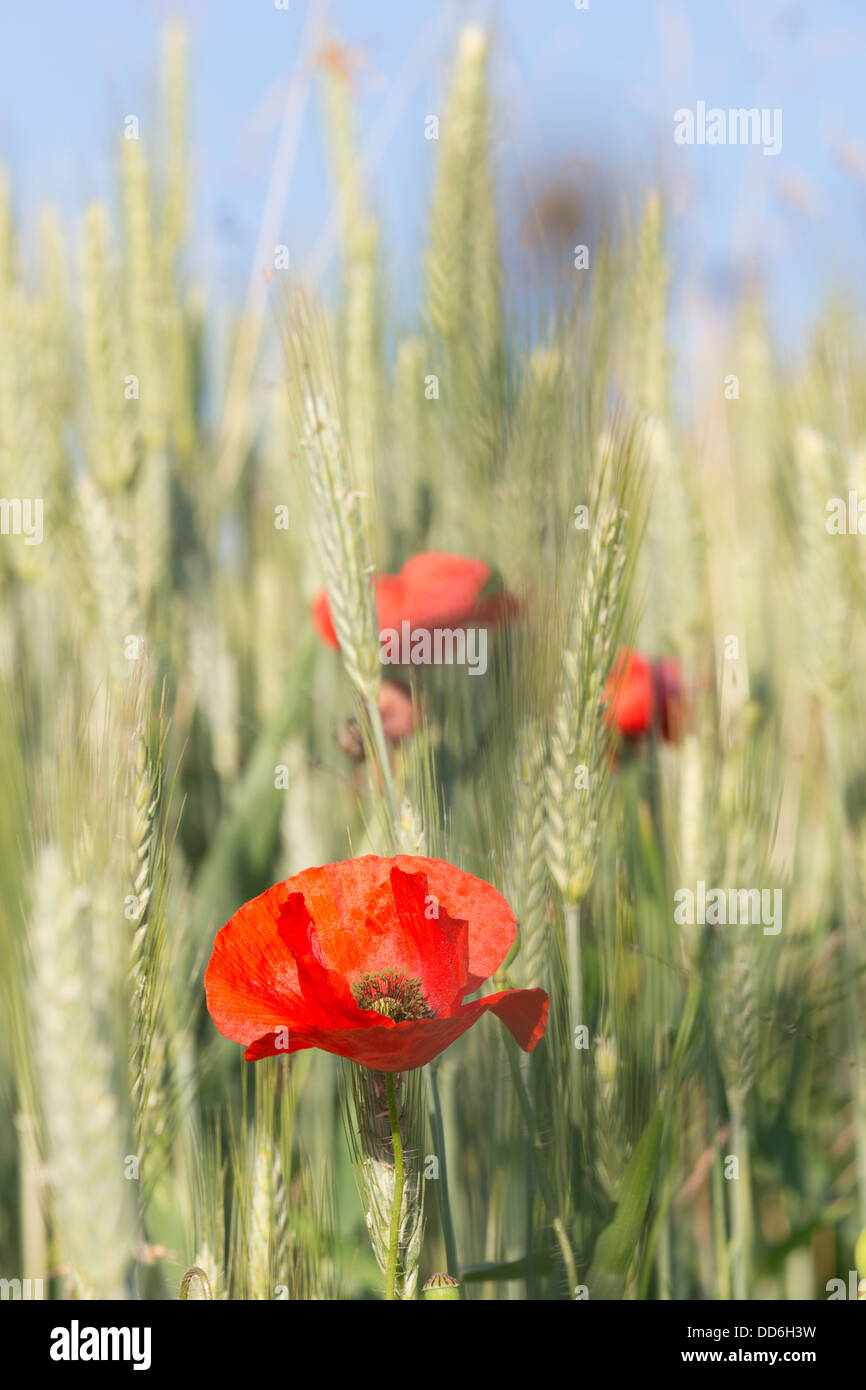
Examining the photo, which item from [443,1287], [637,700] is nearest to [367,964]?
[443,1287]

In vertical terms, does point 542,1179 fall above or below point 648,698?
below

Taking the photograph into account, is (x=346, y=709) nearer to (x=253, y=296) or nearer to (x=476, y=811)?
(x=476, y=811)

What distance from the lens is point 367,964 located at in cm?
44

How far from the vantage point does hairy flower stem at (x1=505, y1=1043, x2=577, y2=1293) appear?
411 millimetres

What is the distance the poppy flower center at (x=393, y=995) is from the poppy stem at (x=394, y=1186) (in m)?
0.03

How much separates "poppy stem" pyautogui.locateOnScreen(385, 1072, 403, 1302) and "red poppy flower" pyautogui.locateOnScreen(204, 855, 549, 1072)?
0.01m

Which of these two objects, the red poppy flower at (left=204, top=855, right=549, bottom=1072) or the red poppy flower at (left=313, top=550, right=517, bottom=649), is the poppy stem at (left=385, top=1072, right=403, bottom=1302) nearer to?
the red poppy flower at (left=204, top=855, right=549, bottom=1072)

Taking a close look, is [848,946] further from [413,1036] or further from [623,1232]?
[413,1036]

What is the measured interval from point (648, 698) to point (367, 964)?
0.45 meters

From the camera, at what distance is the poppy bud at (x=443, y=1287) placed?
389mm

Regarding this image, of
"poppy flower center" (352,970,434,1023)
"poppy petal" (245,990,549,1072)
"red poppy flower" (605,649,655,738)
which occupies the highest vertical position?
"red poppy flower" (605,649,655,738)

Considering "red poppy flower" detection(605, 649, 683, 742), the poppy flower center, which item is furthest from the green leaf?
"red poppy flower" detection(605, 649, 683, 742)

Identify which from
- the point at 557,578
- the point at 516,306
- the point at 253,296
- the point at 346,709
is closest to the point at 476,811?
the point at 557,578

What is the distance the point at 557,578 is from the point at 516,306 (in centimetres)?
18
